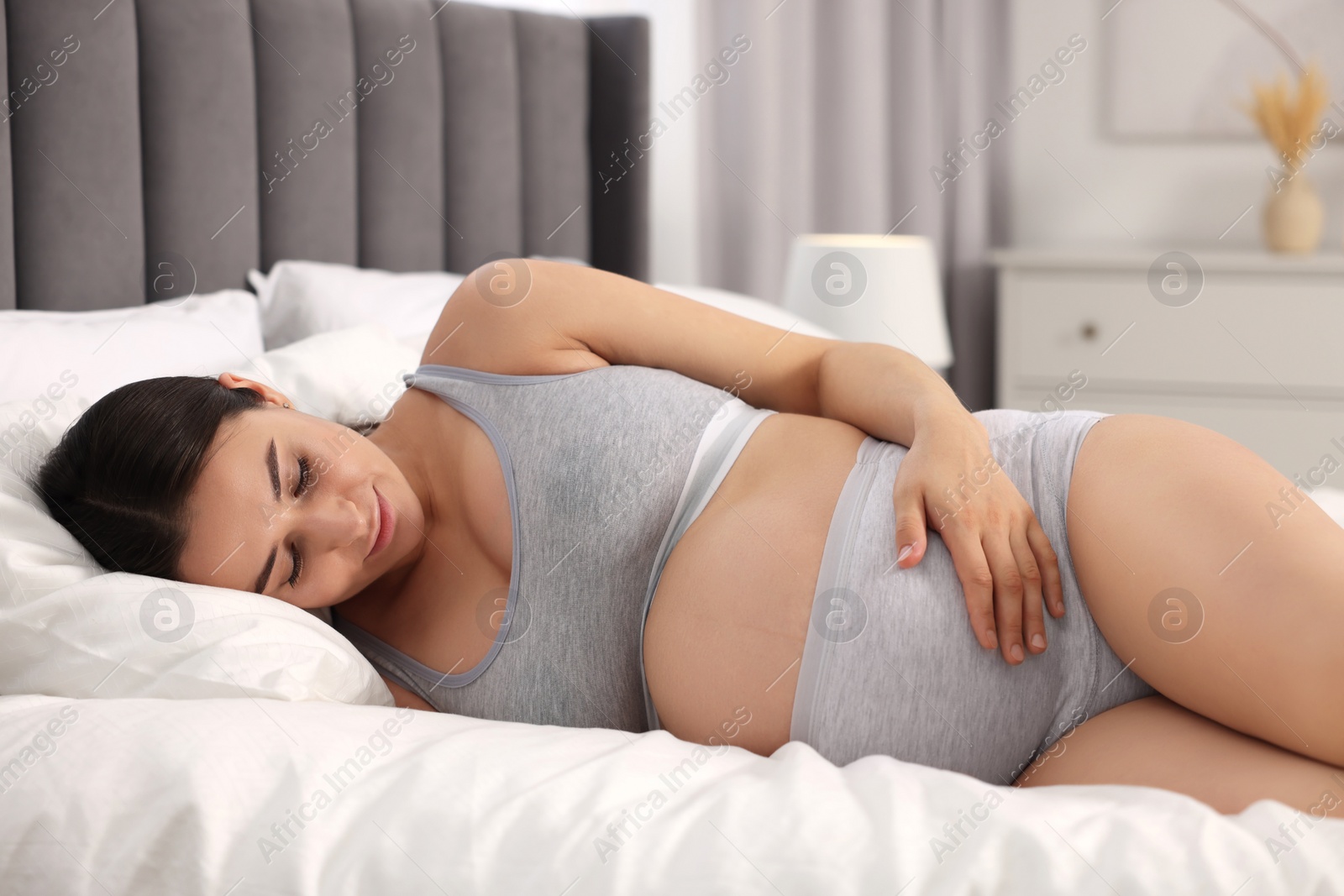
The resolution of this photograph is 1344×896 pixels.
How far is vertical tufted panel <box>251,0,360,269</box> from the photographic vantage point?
1711 mm

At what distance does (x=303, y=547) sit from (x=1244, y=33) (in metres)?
2.82

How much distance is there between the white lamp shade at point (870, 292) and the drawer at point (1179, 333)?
1.50 ft

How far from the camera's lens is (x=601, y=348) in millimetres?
1081

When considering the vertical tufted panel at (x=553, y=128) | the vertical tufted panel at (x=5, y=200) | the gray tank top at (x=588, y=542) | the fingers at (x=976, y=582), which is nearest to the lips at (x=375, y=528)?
the gray tank top at (x=588, y=542)

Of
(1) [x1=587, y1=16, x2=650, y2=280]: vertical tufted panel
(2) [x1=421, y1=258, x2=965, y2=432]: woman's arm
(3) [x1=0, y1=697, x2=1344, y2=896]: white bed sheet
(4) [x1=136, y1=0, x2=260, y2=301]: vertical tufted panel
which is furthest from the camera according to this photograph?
(1) [x1=587, y1=16, x2=650, y2=280]: vertical tufted panel

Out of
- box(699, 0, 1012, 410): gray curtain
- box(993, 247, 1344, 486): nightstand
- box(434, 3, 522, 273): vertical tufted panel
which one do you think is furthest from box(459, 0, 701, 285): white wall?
box(993, 247, 1344, 486): nightstand

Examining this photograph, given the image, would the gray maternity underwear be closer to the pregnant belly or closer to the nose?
the pregnant belly

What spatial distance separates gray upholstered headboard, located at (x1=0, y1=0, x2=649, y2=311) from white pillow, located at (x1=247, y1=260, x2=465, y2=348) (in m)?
0.08

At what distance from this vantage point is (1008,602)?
79 centimetres

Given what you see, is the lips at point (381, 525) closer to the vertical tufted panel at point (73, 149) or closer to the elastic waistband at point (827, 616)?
the elastic waistband at point (827, 616)

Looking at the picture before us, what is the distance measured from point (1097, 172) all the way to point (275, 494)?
8.77 feet

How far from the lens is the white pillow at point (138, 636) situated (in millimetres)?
815

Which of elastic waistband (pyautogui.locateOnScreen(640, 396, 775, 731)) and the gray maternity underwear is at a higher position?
elastic waistband (pyautogui.locateOnScreen(640, 396, 775, 731))

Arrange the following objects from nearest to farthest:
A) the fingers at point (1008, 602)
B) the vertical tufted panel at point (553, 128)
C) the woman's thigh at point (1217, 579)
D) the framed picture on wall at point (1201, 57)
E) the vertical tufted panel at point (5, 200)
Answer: the woman's thigh at point (1217, 579) < the fingers at point (1008, 602) < the vertical tufted panel at point (5, 200) < the vertical tufted panel at point (553, 128) < the framed picture on wall at point (1201, 57)
